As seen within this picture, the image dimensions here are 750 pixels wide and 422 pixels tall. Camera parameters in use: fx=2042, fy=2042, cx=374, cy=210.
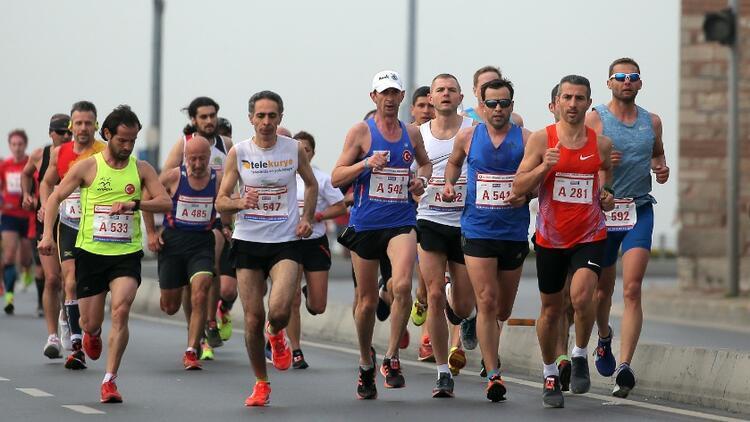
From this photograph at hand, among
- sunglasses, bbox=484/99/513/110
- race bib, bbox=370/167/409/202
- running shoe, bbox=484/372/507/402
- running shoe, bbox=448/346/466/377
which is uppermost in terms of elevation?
sunglasses, bbox=484/99/513/110

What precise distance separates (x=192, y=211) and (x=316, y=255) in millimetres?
2895

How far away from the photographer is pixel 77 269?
13570 millimetres

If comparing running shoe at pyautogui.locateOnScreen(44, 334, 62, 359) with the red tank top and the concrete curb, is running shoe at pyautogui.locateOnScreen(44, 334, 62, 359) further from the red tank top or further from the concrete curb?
the red tank top

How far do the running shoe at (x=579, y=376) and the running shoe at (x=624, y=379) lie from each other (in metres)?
0.20

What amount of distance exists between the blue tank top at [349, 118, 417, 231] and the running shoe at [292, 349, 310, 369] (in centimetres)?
275

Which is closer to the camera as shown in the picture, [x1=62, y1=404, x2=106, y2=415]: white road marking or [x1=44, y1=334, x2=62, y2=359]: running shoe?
[x1=62, y1=404, x2=106, y2=415]: white road marking

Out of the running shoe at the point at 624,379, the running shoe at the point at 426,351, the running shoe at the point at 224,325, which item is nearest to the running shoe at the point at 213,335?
the running shoe at the point at 224,325

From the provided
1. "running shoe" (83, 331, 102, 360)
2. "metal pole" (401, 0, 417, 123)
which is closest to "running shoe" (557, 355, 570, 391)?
"running shoe" (83, 331, 102, 360)

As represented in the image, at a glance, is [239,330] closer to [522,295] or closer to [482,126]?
[482,126]

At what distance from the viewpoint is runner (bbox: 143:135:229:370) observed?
618 inches

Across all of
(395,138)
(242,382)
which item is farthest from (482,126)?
(242,382)

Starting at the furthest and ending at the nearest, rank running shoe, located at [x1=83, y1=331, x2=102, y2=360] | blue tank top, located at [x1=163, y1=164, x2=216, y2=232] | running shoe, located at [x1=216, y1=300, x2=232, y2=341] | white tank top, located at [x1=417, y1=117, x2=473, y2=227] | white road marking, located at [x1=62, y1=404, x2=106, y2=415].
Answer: running shoe, located at [x1=216, y1=300, x2=232, y2=341] < blue tank top, located at [x1=163, y1=164, x2=216, y2=232] < white tank top, located at [x1=417, y1=117, x2=473, y2=227] < running shoe, located at [x1=83, y1=331, x2=102, y2=360] < white road marking, located at [x1=62, y1=404, x2=106, y2=415]

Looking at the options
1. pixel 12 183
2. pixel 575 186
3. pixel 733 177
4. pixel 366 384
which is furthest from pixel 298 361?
pixel 733 177

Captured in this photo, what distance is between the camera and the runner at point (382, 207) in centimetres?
1320
